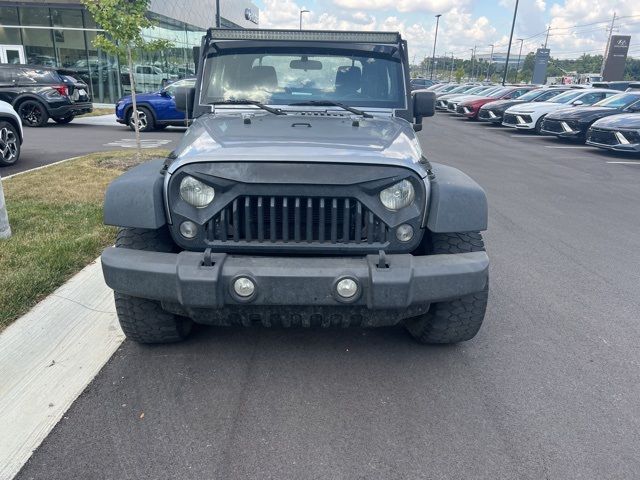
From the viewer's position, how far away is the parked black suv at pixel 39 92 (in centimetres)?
1503

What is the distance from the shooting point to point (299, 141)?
9.85ft

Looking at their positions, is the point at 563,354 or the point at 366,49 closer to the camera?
the point at 563,354

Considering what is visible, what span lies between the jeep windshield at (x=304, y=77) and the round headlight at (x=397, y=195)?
1.47m

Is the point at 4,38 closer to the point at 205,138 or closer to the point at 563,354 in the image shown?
the point at 205,138

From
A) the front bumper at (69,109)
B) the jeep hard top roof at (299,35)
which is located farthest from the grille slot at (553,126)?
the front bumper at (69,109)

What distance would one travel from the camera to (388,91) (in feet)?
13.8

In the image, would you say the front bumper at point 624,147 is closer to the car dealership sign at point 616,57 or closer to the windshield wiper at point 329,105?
the windshield wiper at point 329,105

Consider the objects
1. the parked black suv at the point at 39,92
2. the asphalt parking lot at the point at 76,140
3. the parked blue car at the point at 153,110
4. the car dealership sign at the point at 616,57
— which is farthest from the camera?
the car dealership sign at the point at 616,57

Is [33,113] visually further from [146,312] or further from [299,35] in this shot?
[146,312]

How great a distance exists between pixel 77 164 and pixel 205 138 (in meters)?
6.95

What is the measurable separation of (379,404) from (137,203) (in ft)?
5.55

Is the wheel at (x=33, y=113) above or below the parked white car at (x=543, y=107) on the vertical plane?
below

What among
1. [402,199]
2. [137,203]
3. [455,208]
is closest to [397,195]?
[402,199]

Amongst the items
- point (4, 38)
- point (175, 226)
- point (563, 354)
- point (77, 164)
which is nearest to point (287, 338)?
point (175, 226)
